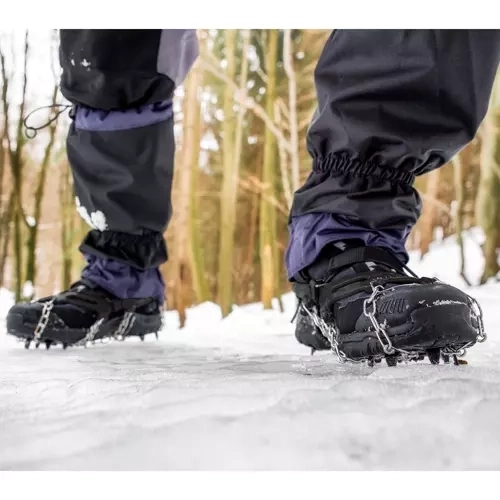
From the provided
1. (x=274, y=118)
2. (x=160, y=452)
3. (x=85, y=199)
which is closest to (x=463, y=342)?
(x=160, y=452)

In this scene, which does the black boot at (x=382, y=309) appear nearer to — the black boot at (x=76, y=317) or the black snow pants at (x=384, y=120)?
the black snow pants at (x=384, y=120)

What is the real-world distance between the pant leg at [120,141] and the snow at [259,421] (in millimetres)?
462

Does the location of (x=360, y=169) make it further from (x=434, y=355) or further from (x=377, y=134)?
(x=434, y=355)

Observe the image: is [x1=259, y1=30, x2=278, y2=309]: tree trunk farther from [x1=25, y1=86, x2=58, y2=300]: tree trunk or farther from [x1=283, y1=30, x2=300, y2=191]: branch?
[x1=25, y1=86, x2=58, y2=300]: tree trunk

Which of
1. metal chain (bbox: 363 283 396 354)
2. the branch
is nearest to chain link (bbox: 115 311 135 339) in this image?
metal chain (bbox: 363 283 396 354)

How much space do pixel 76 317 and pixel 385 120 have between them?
0.56 metres

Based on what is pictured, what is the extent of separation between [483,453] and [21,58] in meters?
2.47

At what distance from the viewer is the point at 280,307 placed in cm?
233

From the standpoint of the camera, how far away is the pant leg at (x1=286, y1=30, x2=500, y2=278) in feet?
2.07

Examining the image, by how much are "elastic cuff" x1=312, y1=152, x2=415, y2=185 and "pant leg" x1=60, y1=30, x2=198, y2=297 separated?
1.43 feet

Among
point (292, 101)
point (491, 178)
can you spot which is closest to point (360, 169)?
point (491, 178)

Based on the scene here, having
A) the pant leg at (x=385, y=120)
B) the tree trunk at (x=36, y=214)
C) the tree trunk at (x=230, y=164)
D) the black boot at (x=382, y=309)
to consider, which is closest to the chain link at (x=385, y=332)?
the black boot at (x=382, y=309)

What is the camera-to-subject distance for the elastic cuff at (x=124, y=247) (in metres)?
1.01
